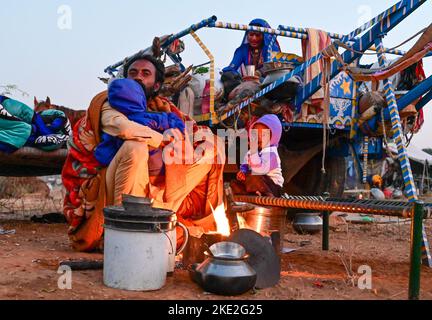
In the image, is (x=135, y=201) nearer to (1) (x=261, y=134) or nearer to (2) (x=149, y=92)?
(2) (x=149, y=92)

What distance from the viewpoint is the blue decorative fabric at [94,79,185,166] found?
3576 mm

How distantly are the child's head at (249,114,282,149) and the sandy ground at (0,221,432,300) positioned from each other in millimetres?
1037

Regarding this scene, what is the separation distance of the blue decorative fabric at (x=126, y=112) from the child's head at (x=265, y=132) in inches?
52.1

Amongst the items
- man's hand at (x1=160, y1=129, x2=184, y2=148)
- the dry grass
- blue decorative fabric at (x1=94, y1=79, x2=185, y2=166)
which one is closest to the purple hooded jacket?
man's hand at (x1=160, y1=129, x2=184, y2=148)

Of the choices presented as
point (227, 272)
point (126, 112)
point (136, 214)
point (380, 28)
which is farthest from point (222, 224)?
point (380, 28)

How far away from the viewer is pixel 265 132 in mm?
4934

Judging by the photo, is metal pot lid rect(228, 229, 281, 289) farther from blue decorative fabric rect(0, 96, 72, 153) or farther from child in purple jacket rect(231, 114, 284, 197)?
blue decorative fabric rect(0, 96, 72, 153)

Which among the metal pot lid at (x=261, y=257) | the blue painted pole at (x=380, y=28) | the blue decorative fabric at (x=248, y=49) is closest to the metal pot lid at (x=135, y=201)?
the metal pot lid at (x=261, y=257)

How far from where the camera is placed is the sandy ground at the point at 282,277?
8.40 feet

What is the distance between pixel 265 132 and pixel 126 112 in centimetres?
176

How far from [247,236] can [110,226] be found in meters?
0.80

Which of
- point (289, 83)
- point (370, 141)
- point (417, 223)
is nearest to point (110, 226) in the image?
point (417, 223)

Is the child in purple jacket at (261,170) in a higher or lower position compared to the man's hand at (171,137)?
lower

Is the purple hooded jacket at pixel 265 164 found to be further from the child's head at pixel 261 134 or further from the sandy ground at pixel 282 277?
the sandy ground at pixel 282 277
